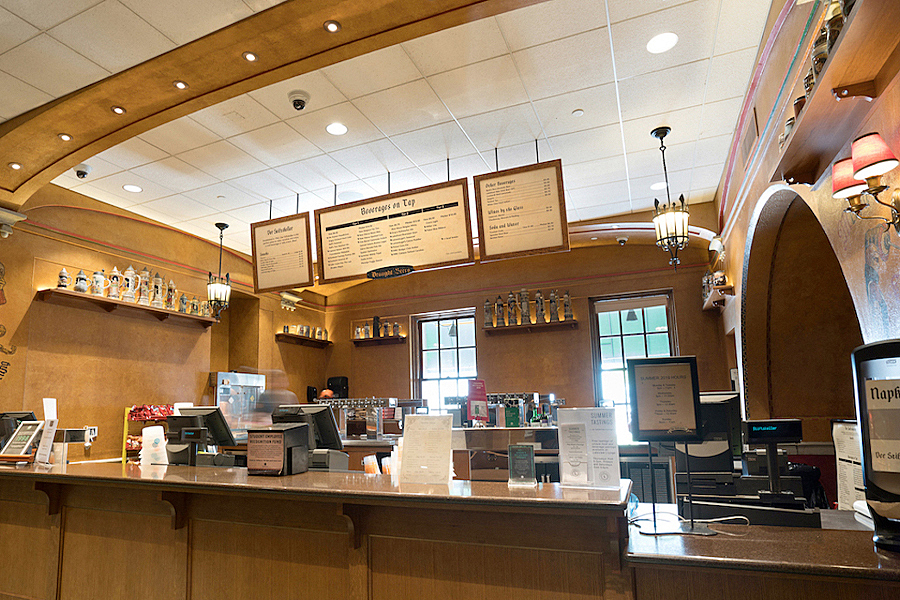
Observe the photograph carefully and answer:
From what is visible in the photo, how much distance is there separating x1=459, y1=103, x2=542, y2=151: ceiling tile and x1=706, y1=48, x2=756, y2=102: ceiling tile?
1.41 metres

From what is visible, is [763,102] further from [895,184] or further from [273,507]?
[273,507]

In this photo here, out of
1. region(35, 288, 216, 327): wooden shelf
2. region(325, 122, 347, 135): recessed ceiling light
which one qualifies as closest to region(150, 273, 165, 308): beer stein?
region(35, 288, 216, 327): wooden shelf

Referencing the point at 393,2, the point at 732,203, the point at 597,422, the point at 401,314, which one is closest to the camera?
the point at 597,422

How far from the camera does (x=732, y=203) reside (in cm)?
573

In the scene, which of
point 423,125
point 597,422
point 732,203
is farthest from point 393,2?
point 732,203

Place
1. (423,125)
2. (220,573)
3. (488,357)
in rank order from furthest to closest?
(488,357), (423,125), (220,573)

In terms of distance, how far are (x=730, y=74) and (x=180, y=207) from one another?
19.5 feet

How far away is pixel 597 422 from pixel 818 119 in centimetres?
174

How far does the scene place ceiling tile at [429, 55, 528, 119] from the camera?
4.08 meters

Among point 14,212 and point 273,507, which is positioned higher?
point 14,212

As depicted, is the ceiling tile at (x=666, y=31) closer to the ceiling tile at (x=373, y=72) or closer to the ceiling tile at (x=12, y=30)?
the ceiling tile at (x=373, y=72)

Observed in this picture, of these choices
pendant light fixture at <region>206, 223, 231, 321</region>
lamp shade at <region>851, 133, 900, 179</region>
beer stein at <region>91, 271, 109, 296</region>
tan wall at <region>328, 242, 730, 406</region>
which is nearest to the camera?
lamp shade at <region>851, 133, 900, 179</region>

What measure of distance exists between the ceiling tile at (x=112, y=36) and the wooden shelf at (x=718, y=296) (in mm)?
5563

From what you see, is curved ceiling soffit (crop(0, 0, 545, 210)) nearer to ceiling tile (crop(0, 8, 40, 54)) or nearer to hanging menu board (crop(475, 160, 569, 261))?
ceiling tile (crop(0, 8, 40, 54))
